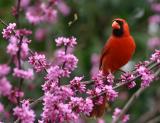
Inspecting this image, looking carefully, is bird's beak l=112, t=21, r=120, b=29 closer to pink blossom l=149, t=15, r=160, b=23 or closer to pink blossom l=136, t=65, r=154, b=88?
pink blossom l=136, t=65, r=154, b=88

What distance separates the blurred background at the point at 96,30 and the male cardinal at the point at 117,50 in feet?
4.31

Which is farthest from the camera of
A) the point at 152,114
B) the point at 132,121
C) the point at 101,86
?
the point at 132,121

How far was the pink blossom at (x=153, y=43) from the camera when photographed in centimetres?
608

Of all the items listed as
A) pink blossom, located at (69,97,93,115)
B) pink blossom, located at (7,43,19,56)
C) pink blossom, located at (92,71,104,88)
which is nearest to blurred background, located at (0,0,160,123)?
pink blossom, located at (92,71,104,88)

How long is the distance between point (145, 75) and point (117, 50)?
138cm

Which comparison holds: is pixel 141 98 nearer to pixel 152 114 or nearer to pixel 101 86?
pixel 152 114

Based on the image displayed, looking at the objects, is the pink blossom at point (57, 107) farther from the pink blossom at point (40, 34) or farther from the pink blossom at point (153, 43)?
the pink blossom at point (153, 43)

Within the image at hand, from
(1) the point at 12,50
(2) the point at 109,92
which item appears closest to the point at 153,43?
(2) the point at 109,92

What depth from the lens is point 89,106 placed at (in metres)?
2.61

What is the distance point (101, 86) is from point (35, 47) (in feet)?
10.8

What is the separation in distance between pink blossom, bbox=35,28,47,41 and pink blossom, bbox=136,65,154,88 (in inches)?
122

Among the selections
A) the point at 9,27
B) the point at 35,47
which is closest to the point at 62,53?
the point at 9,27

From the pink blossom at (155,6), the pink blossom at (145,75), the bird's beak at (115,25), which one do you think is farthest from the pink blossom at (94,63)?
the pink blossom at (145,75)

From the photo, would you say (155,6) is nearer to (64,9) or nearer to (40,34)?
(64,9)
